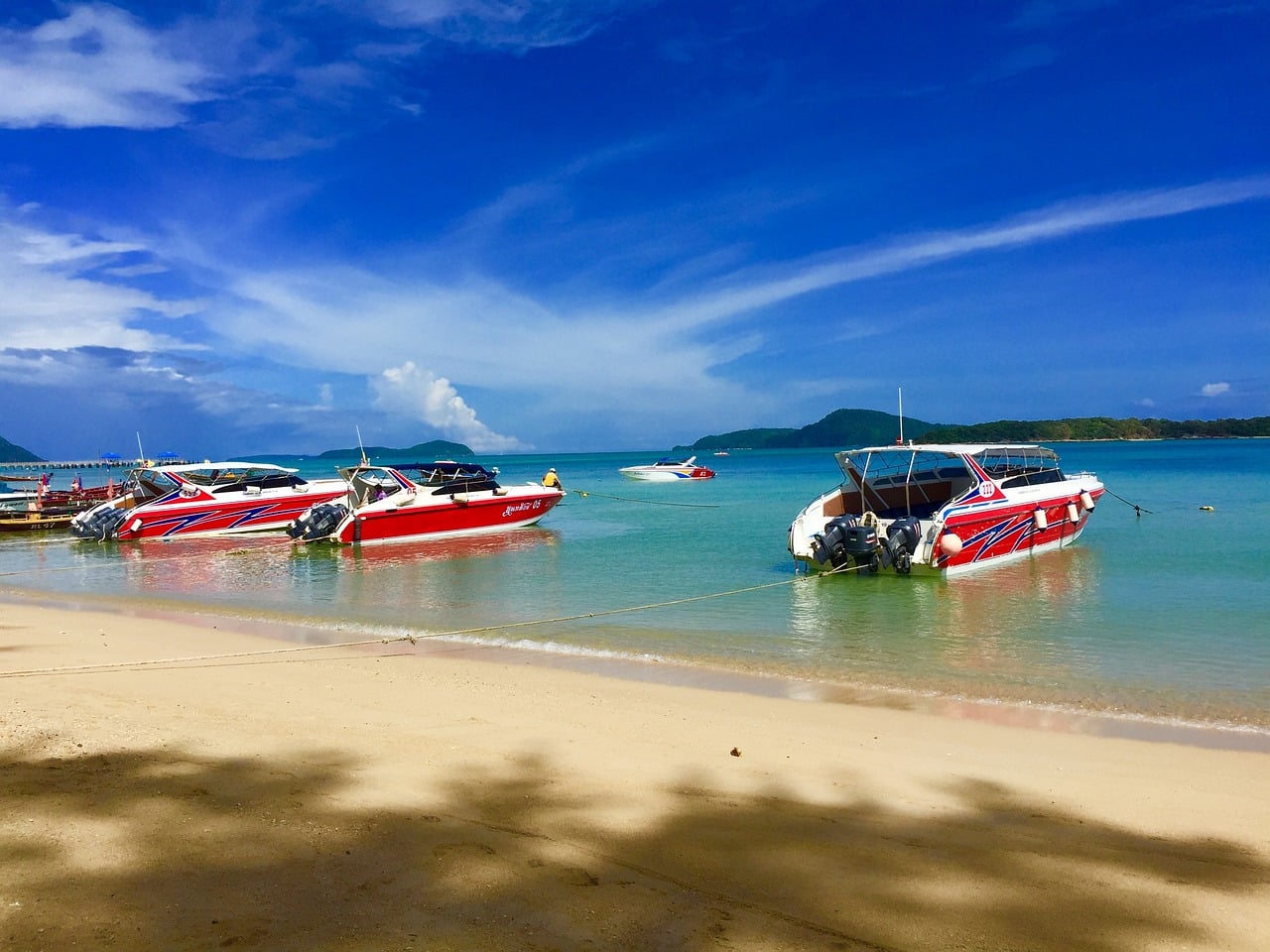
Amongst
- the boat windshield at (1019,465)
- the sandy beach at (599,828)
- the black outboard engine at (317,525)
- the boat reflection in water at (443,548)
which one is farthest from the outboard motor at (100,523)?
the boat windshield at (1019,465)

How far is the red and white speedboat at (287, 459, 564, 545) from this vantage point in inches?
930

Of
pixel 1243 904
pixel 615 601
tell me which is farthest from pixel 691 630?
pixel 1243 904

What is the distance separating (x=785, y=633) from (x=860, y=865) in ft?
24.0

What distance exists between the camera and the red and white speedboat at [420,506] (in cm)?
2362

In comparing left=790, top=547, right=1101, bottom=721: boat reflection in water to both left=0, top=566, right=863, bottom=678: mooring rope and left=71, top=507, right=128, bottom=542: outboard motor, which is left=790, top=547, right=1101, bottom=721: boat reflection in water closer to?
left=0, top=566, right=863, bottom=678: mooring rope

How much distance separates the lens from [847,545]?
1627cm

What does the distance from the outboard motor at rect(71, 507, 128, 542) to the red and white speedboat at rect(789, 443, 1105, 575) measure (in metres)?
20.3

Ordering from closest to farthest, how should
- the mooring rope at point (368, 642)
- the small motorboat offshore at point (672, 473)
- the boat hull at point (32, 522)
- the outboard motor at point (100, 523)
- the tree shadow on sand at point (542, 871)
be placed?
the tree shadow on sand at point (542, 871) → the mooring rope at point (368, 642) → the outboard motor at point (100, 523) → the boat hull at point (32, 522) → the small motorboat offshore at point (672, 473)

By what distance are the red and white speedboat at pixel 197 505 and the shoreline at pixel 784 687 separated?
46.3ft

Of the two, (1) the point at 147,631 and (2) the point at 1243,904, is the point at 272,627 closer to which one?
(1) the point at 147,631

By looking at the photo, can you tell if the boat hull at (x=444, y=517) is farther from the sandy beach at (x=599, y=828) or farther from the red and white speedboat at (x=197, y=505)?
the sandy beach at (x=599, y=828)

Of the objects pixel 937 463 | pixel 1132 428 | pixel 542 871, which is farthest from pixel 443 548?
pixel 1132 428

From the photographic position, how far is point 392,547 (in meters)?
23.5

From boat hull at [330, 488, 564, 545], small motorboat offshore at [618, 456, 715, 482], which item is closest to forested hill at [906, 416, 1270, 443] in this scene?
small motorboat offshore at [618, 456, 715, 482]
